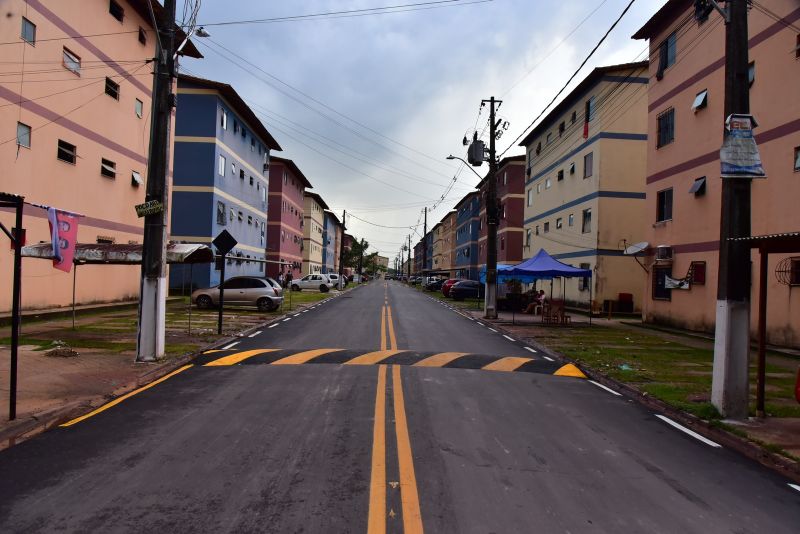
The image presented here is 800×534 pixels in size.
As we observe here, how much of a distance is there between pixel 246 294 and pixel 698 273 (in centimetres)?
1869

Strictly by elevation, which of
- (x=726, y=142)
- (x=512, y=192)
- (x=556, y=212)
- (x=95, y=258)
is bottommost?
(x=95, y=258)

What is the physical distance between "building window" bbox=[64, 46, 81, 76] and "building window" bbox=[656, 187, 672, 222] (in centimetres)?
2345

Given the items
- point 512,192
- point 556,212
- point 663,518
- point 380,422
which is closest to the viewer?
point 663,518

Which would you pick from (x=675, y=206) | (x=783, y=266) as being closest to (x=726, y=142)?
(x=783, y=266)

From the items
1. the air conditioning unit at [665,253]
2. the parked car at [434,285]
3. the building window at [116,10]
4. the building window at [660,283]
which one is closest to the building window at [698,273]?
the air conditioning unit at [665,253]

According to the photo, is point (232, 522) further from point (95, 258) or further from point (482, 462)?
point (95, 258)

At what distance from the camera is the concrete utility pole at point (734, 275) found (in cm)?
701

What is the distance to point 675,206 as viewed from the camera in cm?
2061

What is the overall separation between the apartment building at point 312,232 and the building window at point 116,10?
46050 millimetres

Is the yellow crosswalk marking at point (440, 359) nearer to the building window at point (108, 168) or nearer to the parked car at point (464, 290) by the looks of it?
the building window at point (108, 168)

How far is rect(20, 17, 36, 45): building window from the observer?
15438 mm

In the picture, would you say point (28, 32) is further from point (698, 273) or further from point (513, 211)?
point (513, 211)

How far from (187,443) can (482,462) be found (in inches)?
121

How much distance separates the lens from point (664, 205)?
2184cm
